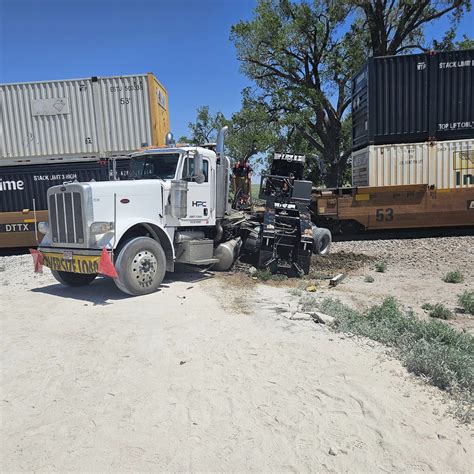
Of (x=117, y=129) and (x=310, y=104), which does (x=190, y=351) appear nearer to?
(x=117, y=129)

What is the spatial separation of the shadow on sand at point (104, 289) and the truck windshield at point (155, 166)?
189cm

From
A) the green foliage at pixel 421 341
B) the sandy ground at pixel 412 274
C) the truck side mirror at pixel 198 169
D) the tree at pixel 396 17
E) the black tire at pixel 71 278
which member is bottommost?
the sandy ground at pixel 412 274

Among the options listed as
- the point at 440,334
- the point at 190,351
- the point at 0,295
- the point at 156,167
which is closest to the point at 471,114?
the point at 156,167

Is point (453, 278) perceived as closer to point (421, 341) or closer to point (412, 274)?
point (412, 274)

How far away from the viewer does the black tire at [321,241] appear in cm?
1078

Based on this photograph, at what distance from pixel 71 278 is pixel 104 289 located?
695 mm

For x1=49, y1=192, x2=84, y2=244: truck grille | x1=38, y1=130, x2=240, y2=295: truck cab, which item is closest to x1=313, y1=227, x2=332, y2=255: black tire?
x1=38, y1=130, x2=240, y2=295: truck cab

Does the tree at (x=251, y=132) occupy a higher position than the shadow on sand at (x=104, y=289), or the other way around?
the tree at (x=251, y=132)

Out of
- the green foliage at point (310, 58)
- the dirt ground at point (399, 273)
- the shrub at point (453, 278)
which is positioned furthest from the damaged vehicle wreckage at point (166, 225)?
the green foliage at point (310, 58)

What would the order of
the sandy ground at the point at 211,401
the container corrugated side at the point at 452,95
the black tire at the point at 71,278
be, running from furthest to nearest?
the container corrugated side at the point at 452,95 → the black tire at the point at 71,278 → the sandy ground at the point at 211,401

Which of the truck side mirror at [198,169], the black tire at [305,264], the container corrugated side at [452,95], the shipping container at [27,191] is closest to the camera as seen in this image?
the truck side mirror at [198,169]

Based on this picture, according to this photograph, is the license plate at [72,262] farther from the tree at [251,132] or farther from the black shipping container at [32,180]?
the tree at [251,132]

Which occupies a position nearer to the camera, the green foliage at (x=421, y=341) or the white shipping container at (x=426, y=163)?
the green foliage at (x=421, y=341)

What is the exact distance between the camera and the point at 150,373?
160 inches
